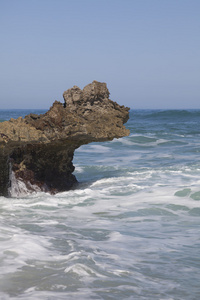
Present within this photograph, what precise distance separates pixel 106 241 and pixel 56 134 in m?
2.68

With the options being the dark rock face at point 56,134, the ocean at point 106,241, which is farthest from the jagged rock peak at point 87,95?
the ocean at point 106,241

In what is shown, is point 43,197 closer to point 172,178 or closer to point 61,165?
point 61,165

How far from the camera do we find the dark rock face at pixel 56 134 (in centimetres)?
640

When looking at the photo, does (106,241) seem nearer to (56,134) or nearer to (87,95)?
(56,134)

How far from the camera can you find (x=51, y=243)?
4055mm

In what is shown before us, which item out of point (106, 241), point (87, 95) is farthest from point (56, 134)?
point (106, 241)

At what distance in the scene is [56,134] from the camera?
6.49 metres

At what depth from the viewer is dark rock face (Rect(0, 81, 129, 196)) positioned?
640 cm

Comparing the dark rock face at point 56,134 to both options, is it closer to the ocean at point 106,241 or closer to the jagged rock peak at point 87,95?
the jagged rock peak at point 87,95

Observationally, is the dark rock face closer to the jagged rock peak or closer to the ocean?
the jagged rock peak

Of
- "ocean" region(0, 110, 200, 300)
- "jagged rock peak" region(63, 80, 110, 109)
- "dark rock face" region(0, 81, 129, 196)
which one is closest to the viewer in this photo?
"ocean" region(0, 110, 200, 300)

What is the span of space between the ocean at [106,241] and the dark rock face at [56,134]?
385 millimetres

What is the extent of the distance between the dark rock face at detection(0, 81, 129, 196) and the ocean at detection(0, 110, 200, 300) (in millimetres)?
385

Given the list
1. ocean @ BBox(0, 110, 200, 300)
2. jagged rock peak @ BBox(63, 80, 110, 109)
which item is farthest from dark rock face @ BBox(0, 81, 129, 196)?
ocean @ BBox(0, 110, 200, 300)
